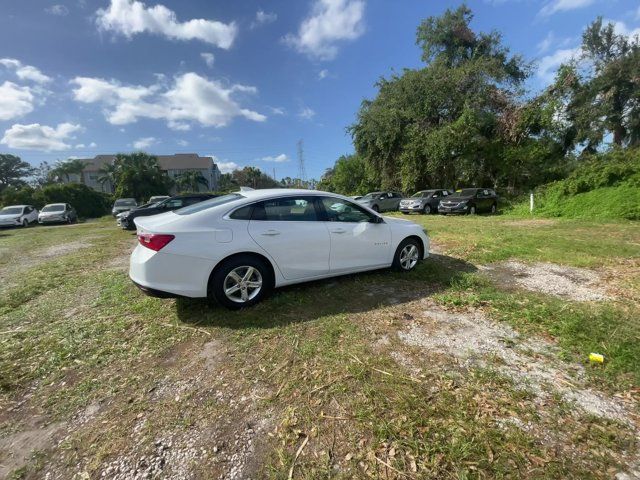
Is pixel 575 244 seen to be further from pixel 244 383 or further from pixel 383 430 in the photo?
pixel 244 383

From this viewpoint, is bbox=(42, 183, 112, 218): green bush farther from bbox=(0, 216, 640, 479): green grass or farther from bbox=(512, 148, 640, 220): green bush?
bbox=(512, 148, 640, 220): green bush

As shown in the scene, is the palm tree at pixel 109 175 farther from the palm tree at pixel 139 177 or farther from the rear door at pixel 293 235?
the rear door at pixel 293 235

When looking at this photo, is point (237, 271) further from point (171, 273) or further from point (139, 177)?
point (139, 177)

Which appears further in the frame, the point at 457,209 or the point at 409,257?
the point at 457,209

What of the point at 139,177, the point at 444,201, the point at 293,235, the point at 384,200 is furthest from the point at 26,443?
the point at 139,177

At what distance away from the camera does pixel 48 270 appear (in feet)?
22.0

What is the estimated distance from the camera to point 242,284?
157 inches

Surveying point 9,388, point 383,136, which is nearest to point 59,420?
point 9,388

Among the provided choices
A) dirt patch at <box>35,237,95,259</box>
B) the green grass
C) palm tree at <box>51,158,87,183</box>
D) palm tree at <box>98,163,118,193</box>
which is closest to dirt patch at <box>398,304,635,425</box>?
the green grass

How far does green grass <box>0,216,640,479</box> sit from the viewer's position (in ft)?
6.45

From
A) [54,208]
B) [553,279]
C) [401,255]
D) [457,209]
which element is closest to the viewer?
[553,279]

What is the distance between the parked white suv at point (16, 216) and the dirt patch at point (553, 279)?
86.7 feet

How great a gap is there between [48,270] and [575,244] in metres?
11.5

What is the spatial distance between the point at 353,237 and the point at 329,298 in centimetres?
97
